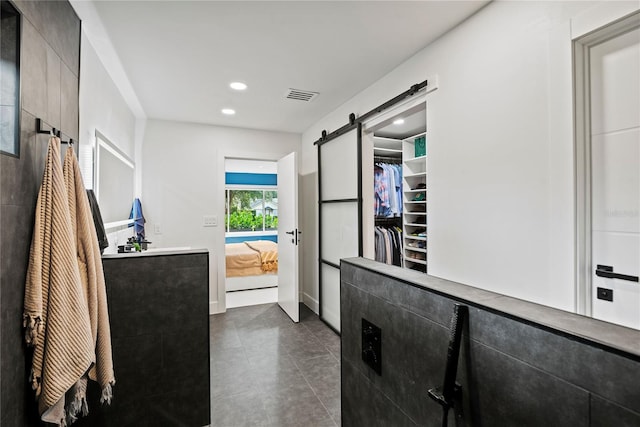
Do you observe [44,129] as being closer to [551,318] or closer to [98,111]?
[98,111]

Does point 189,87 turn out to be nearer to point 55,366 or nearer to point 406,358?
point 55,366

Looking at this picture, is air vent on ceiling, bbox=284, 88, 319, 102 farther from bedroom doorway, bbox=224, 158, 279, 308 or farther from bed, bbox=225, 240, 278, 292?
bedroom doorway, bbox=224, 158, 279, 308

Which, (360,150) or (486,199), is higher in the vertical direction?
(360,150)

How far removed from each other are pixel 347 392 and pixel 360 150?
2040 mm

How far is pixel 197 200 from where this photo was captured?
3.92 m

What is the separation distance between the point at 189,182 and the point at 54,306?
2949mm

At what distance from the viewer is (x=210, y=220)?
3.96 meters

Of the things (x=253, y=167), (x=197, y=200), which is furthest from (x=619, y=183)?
(x=253, y=167)

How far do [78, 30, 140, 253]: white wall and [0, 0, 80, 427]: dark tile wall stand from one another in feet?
1.41

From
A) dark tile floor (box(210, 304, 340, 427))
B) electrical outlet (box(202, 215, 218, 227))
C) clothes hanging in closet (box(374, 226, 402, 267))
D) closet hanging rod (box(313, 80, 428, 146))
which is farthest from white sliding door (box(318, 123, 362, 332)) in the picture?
electrical outlet (box(202, 215, 218, 227))

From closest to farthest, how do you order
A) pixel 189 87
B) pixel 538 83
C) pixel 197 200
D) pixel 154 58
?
pixel 538 83 < pixel 154 58 < pixel 189 87 < pixel 197 200

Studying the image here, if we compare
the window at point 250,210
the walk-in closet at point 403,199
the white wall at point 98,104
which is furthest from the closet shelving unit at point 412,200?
the window at point 250,210

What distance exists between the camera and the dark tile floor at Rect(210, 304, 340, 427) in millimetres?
1938

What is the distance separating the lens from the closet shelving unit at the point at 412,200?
12.7 feet
